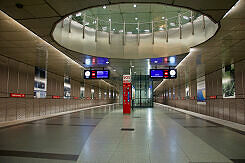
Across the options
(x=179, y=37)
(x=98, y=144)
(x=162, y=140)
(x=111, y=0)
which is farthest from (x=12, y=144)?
(x=179, y=37)

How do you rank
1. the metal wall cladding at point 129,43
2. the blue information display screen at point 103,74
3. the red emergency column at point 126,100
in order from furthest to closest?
the red emergency column at point 126,100 → the blue information display screen at point 103,74 → the metal wall cladding at point 129,43

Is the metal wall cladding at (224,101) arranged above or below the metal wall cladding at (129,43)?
below

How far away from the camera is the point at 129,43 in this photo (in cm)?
1489

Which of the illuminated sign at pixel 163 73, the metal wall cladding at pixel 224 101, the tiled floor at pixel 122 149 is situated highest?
the illuminated sign at pixel 163 73

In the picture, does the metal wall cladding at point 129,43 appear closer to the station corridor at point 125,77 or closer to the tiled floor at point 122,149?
the station corridor at point 125,77

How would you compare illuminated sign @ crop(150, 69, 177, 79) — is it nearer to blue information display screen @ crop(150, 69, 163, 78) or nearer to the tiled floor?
blue information display screen @ crop(150, 69, 163, 78)

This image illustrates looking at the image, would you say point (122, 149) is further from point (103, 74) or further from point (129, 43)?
point (103, 74)

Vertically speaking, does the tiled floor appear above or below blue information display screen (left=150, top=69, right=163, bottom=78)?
below

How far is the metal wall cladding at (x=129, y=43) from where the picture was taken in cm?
1173

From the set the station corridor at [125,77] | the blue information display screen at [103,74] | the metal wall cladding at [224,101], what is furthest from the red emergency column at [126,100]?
the metal wall cladding at [224,101]

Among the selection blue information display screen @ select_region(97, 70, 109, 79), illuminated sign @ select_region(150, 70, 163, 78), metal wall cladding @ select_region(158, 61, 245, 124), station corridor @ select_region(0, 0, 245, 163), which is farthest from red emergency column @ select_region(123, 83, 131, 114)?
metal wall cladding @ select_region(158, 61, 245, 124)

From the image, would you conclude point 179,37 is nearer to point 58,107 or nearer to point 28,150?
point 28,150

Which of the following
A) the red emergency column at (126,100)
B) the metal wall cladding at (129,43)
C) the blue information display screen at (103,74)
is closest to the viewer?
the metal wall cladding at (129,43)

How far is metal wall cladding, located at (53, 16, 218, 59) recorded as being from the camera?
38.5 ft
